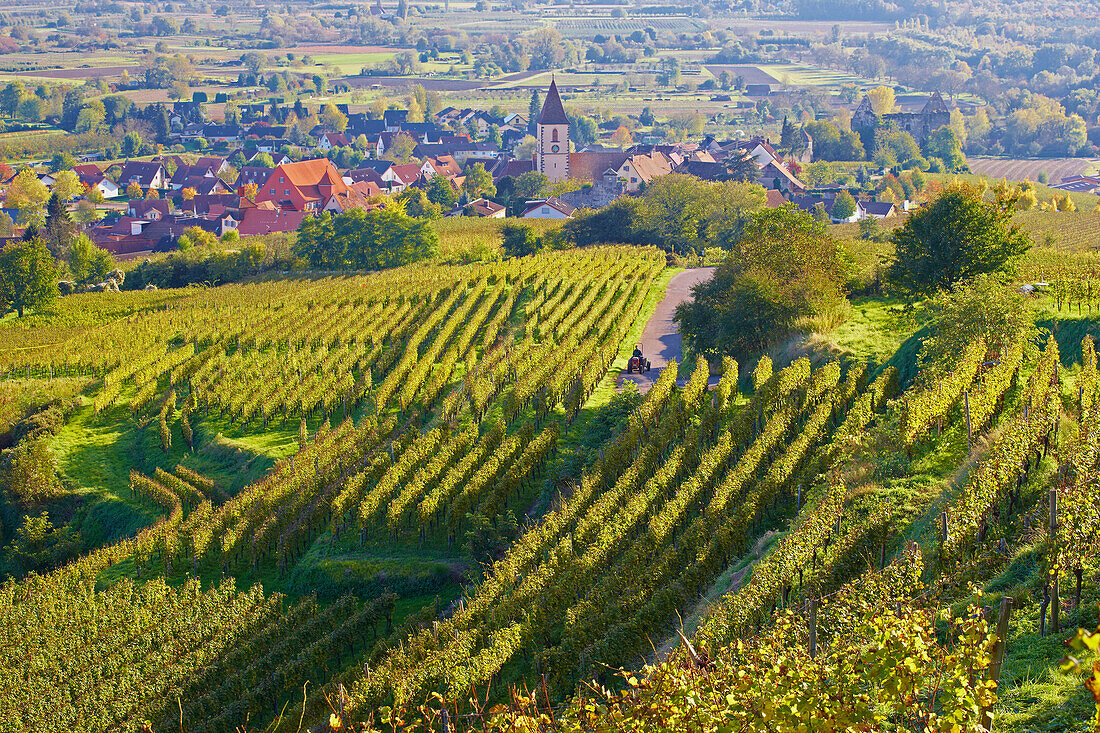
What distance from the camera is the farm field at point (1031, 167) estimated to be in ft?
442

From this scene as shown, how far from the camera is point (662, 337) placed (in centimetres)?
3812

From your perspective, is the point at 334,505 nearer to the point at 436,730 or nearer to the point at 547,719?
the point at 436,730

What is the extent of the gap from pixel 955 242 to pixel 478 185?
85.9 m

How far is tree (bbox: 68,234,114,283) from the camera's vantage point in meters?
71.7

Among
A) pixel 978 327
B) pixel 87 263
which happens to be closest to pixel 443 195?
pixel 87 263

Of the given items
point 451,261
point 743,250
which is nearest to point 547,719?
point 743,250

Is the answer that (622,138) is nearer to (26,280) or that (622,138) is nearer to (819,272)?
(26,280)

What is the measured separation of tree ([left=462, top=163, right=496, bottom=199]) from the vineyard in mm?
78420

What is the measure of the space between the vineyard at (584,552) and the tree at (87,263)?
39398 mm

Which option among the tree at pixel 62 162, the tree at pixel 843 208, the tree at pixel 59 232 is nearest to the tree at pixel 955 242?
the tree at pixel 843 208

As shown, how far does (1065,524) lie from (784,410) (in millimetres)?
11583

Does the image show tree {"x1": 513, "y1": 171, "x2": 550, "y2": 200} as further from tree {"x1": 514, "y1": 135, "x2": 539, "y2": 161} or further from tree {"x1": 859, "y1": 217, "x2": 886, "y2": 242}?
tree {"x1": 514, "y1": 135, "x2": 539, "y2": 161}

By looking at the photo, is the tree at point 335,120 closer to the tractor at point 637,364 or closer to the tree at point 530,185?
the tree at point 530,185

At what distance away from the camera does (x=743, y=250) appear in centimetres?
3528
